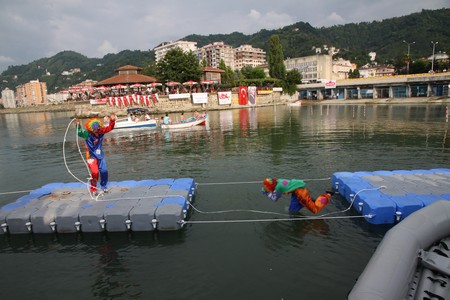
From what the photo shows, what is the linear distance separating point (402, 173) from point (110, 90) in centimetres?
8854

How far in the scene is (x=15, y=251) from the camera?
31.6ft

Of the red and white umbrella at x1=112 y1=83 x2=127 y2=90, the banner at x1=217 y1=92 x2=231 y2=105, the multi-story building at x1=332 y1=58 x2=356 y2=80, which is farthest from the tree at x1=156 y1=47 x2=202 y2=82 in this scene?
the multi-story building at x1=332 y1=58 x2=356 y2=80

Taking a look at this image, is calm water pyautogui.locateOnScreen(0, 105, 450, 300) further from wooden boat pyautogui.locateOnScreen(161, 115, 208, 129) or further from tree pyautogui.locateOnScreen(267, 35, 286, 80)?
tree pyautogui.locateOnScreen(267, 35, 286, 80)

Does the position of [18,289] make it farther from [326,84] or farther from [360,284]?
[326,84]

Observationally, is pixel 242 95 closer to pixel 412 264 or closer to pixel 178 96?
pixel 178 96

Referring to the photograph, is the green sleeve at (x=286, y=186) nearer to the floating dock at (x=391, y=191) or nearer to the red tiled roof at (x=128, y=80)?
the floating dock at (x=391, y=191)

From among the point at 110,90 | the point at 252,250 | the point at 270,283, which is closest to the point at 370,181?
the point at 252,250

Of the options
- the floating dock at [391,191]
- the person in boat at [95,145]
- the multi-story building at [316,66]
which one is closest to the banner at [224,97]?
the multi-story building at [316,66]

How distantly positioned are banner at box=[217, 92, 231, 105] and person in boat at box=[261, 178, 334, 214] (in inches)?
3194

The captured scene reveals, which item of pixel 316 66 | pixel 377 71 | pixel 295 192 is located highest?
pixel 316 66

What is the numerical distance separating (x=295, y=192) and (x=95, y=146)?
8.08m

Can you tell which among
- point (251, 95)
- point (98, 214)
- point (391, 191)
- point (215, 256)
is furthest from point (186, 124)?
point (251, 95)

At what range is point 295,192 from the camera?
405 inches

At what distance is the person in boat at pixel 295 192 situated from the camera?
9930mm
